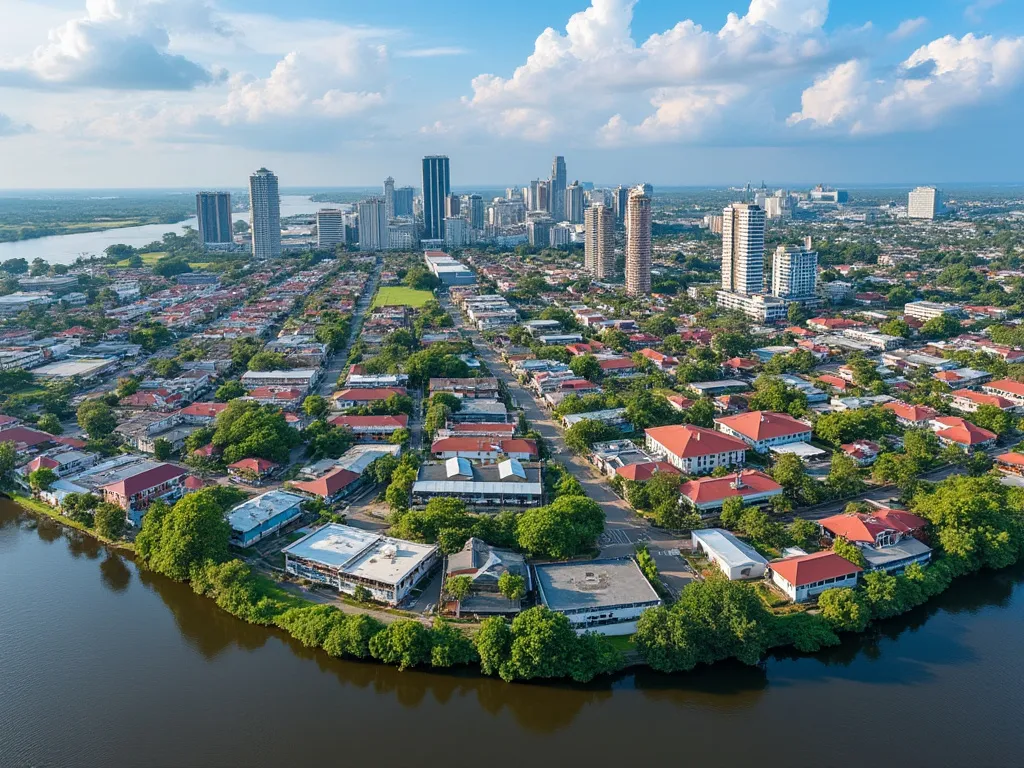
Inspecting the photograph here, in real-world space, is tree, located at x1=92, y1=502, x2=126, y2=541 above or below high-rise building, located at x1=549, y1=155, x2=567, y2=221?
below

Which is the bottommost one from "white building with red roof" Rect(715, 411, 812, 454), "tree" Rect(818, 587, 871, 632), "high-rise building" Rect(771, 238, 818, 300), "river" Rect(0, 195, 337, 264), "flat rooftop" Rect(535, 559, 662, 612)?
"tree" Rect(818, 587, 871, 632)

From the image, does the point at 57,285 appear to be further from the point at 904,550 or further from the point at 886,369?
the point at 904,550

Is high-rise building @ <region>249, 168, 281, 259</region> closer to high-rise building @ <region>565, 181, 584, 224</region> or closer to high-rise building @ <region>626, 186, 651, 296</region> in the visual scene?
high-rise building @ <region>626, 186, 651, 296</region>

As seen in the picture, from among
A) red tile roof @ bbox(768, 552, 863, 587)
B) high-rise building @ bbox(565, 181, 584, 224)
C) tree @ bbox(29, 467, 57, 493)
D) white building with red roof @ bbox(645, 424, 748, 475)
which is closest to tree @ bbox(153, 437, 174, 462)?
tree @ bbox(29, 467, 57, 493)

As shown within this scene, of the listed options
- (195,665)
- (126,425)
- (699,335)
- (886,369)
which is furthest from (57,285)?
(886,369)

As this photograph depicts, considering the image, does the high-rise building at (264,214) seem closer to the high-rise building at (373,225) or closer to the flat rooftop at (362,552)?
the high-rise building at (373,225)

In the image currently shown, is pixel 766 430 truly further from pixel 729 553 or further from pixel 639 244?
pixel 639 244
